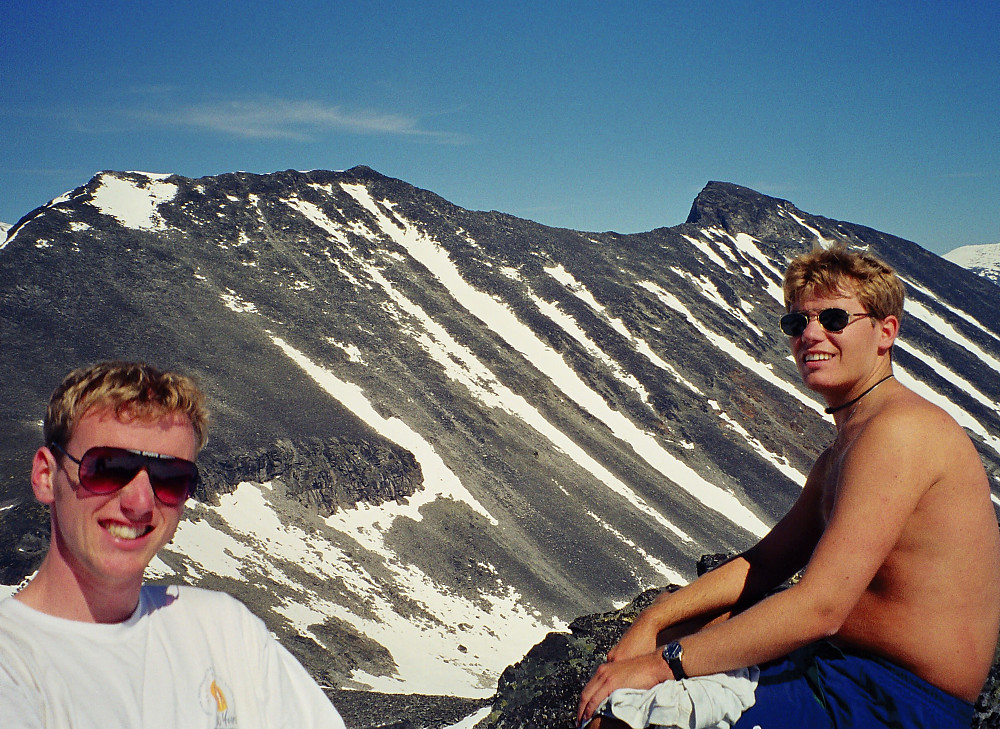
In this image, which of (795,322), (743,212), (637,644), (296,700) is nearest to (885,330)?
(795,322)

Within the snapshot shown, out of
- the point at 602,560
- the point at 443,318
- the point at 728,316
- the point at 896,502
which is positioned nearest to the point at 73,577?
the point at 896,502

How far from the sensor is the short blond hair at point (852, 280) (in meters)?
3.48

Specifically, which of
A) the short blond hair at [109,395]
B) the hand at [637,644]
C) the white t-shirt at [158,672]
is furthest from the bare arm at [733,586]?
the short blond hair at [109,395]

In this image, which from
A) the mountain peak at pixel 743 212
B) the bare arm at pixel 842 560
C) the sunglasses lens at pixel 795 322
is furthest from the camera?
the mountain peak at pixel 743 212

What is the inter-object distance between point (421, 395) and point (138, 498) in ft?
138

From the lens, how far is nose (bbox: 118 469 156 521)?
2.38m

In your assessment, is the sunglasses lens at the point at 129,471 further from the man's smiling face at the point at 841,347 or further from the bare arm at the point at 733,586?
the man's smiling face at the point at 841,347

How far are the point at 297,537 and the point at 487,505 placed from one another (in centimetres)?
996

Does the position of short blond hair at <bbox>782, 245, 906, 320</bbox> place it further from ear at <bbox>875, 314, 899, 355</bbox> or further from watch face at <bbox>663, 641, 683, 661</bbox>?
watch face at <bbox>663, 641, 683, 661</bbox>

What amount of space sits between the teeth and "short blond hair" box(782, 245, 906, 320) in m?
2.88

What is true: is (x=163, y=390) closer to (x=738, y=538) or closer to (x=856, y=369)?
(x=856, y=369)

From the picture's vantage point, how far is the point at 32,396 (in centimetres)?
3130

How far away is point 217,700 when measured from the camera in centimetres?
256

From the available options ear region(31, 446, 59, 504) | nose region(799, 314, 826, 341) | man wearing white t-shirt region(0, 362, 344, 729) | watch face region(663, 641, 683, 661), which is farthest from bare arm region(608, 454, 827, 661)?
ear region(31, 446, 59, 504)
